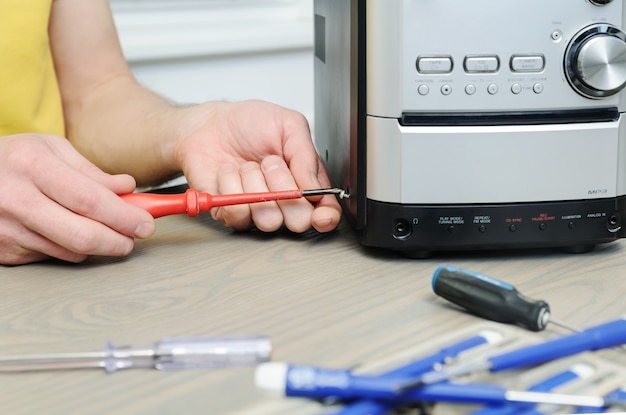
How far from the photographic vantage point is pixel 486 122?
0.55 meters

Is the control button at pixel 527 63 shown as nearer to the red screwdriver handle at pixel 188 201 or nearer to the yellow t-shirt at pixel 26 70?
the red screwdriver handle at pixel 188 201

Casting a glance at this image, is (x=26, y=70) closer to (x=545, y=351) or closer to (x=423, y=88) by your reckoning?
(x=423, y=88)

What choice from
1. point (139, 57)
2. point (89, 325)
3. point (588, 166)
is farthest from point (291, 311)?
point (139, 57)

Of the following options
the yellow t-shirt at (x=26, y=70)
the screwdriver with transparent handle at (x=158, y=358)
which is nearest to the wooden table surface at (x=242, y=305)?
the screwdriver with transparent handle at (x=158, y=358)

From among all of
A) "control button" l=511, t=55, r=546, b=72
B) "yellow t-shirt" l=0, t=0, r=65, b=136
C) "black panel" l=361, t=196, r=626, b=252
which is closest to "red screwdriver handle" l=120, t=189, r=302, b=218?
"black panel" l=361, t=196, r=626, b=252

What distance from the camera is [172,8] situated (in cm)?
139

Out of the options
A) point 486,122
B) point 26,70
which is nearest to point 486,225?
point 486,122

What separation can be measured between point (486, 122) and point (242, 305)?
0.22 metres

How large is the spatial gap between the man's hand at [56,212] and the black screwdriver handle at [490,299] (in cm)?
23

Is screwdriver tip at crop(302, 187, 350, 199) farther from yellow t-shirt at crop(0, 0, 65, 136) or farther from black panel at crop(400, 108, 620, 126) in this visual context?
yellow t-shirt at crop(0, 0, 65, 136)

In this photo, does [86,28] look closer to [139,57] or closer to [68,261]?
[139,57]

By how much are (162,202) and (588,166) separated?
12.8 inches

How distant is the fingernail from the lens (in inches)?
23.2

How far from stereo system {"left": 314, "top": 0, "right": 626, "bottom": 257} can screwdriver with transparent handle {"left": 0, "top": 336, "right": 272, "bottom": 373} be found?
19 cm
